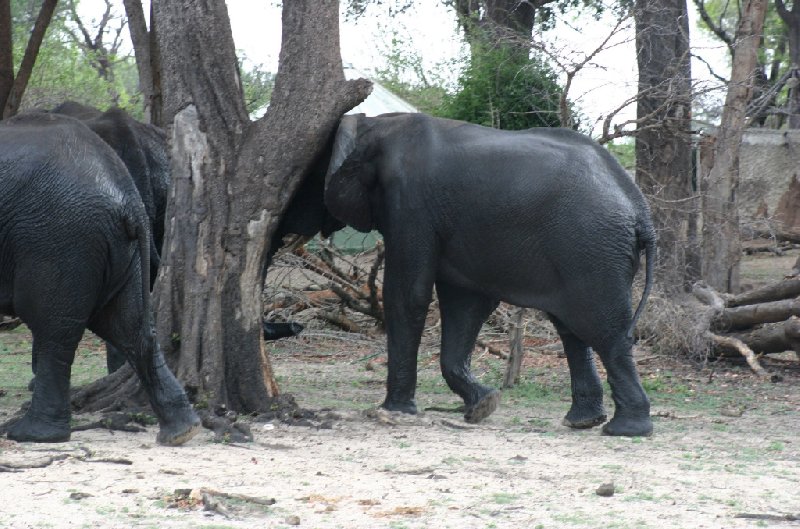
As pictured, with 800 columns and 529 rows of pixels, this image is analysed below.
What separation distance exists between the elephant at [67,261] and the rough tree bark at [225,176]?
2.44ft

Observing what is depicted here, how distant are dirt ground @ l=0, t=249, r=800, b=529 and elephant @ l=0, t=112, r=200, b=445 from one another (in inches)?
11.4

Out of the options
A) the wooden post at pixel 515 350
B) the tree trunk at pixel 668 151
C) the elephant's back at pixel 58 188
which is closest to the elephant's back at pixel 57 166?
the elephant's back at pixel 58 188

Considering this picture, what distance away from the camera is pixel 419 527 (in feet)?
17.4

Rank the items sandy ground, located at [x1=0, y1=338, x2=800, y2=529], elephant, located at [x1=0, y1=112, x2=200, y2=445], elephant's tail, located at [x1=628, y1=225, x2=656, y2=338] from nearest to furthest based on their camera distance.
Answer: sandy ground, located at [x1=0, y1=338, x2=800, y2=529] → elephant, located at [x1=0, y1=112, x2=200, y2=445] → elephant's tail, located at [x1=628, y1=225, x2=656, y2=338]

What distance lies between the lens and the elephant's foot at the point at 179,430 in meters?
7.30

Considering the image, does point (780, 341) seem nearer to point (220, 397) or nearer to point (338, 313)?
point (338, 313)

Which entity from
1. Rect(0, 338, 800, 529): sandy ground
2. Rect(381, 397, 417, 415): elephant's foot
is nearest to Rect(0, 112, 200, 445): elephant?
Rect(0, 338, 800, 529): sandy ground

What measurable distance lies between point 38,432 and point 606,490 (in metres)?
3.38

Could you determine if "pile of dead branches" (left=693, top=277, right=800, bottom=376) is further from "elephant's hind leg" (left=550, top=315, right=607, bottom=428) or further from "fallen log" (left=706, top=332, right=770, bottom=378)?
"elephant's hind leg" (left=550, top=315, right=607, bottom=428)

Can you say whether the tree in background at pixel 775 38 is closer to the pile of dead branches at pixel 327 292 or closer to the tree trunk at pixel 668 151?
the tree trunk at pixel 668 151

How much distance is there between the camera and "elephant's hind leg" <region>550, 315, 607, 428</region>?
8555 millimetres

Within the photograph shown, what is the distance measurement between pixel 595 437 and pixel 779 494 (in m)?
2.05

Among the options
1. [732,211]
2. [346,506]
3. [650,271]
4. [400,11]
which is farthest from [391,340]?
[400,11]

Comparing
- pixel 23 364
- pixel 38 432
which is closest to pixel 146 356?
pixel 38 432
